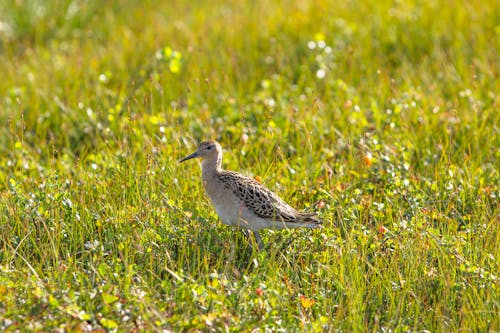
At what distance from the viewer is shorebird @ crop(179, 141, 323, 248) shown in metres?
5.83

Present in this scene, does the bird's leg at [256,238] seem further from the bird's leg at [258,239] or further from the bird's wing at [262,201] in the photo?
the bird's wing at [262,201]

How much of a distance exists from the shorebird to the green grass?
19 centimetres

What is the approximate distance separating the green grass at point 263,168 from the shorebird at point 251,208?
0.63 feet

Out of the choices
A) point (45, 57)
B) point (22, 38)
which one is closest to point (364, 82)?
point (45, 57)

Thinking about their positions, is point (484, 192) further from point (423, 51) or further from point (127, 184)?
point (423, 51)

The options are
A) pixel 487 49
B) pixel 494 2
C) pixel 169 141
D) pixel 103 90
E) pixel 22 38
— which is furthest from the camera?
pixel 22 38

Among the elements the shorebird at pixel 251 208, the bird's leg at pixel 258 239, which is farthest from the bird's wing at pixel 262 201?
the bird's leg at pixel 258 239

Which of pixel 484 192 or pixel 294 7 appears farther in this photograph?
pixel 294 7

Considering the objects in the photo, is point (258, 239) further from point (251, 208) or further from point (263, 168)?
point (263, 168)

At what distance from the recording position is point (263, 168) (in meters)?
6.95

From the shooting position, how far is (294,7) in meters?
11.4

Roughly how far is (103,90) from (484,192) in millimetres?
4571

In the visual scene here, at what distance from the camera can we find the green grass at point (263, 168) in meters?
5.07

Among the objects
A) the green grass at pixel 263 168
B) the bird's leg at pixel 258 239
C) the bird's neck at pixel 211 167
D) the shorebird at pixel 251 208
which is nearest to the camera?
the green grass at pixel 263 168
